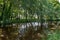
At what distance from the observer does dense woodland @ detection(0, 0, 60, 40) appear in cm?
376

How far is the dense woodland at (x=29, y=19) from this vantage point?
148 inches

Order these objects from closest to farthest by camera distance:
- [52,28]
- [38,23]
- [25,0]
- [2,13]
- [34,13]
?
[25,0]
[34,13]
[2,13]
[38,23]
[52,28]

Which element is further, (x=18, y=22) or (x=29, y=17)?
(x=18, y=22)

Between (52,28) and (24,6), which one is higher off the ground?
(24,6)

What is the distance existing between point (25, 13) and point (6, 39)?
987 millimetres

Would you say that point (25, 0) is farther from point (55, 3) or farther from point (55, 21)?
point (55, 21)

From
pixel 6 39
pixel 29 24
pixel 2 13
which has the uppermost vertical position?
pixel 2 13

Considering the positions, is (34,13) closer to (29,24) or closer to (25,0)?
(25,0)

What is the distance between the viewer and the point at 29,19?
166 inches

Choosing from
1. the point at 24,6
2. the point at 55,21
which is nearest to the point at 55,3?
the point at 55,21

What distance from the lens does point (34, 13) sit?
3.85 metres

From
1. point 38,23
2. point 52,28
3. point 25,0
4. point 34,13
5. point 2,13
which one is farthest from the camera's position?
point 52,28

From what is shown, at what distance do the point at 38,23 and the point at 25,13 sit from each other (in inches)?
27.8

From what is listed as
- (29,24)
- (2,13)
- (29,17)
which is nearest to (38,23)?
(29,24)
